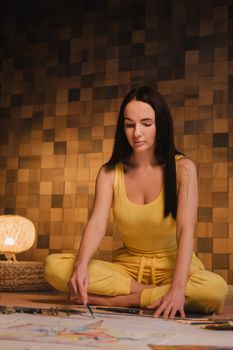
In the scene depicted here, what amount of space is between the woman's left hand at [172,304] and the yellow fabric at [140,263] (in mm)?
209

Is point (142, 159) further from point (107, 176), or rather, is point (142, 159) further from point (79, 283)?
point (79, 283)

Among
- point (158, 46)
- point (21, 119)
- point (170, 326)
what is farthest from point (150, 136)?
point (21, 119)

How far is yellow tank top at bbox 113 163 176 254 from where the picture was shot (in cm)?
233

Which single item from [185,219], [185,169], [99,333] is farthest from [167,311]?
[185,169]

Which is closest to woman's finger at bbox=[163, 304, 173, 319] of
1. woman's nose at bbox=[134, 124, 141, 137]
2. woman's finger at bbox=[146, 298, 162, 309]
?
woman's finger at bbox=[146, 298, 162, 309]

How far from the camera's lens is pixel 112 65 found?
151 inches

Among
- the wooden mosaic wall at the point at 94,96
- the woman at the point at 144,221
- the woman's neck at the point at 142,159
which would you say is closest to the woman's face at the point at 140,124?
the woman at the point at 144,221

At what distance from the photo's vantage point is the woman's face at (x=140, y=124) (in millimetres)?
2246

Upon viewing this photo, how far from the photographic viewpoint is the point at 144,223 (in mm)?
2338

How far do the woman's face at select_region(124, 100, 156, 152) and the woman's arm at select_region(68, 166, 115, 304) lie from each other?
0.78ft

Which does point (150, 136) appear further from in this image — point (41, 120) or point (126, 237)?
point (41, 120)

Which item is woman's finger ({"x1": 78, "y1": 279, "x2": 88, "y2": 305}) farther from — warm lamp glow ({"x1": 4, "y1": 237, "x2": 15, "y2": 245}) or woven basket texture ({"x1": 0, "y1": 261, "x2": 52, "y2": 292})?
warm lamp glow ({"x1": 4, "y1": 237, "x2": 15, "y2": 245})

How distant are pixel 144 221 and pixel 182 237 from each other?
259mm

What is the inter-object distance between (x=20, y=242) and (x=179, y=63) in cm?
159
